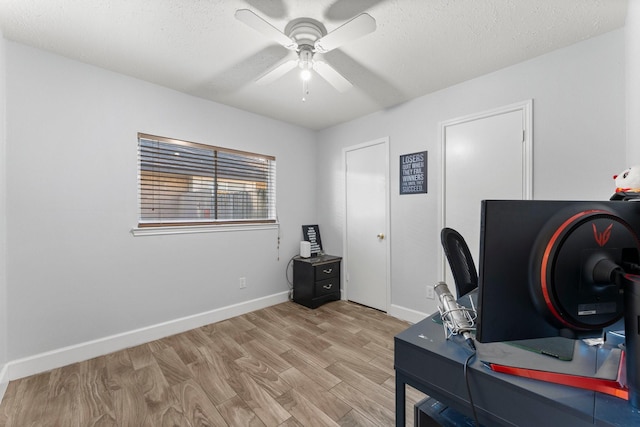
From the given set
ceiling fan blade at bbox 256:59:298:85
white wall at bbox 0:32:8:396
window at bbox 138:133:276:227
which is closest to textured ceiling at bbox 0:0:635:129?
ceiling fan blade at bbox 256:59:298:85

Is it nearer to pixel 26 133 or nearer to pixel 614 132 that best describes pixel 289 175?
pixel 26 133

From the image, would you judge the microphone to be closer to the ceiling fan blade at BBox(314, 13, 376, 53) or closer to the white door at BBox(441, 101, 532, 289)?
the ceiling fan blade at BBox(314, 13, 376, 53)

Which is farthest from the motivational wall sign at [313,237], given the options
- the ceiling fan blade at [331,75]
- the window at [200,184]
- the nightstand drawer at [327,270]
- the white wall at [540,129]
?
the ceiling fan blade at [331,75]

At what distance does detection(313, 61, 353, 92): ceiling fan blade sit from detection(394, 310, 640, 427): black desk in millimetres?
1811

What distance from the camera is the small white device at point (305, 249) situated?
3.73 metres

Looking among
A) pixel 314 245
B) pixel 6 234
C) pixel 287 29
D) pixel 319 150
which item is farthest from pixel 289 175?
pixel 6 234

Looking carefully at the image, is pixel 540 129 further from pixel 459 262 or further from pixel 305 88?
pixel 305 88

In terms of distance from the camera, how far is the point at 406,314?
3057 millimetres

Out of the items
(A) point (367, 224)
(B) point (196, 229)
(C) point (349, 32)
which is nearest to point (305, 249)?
(A) point (367, 224)

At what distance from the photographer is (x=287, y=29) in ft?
5.93

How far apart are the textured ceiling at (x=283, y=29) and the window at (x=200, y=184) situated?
2.25 feet

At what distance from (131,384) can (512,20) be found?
3617 mm

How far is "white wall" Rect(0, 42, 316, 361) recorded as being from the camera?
6.66 ft

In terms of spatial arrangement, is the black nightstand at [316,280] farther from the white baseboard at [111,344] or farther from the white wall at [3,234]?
the white wall at [3,234]
